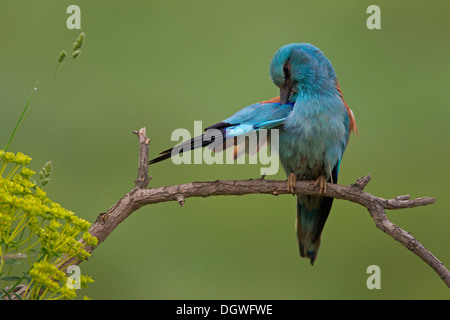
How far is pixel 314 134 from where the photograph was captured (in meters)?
1.44

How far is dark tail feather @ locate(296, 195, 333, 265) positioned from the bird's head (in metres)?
0.32

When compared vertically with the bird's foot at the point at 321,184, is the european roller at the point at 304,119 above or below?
above

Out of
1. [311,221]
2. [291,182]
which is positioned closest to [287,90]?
[291,182]

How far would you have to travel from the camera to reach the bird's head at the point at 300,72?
4.95ft

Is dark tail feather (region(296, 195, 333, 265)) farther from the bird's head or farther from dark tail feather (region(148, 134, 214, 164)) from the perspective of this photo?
dark tail feather (region(148, 134, 214, 164))

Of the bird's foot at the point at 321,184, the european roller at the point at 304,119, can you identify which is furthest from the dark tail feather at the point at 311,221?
the bird's foot at the point at 321,184

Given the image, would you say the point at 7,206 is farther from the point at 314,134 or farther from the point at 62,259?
the point at 314,134

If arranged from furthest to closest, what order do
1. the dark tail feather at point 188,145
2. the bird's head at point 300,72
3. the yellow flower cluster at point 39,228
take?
the bird's head at point 300,72, the dark tail feather at point 188,145, the yellow flower cluster at point 39,228

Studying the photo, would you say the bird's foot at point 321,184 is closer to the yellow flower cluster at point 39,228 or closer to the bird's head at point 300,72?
the bird's head at point 300,72

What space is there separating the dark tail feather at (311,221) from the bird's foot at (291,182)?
0.54ft

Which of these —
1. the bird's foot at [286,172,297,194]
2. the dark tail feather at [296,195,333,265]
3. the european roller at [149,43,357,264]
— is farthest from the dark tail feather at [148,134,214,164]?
the dark tail feather at [296,195,333,265]

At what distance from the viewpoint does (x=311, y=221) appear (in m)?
1.64

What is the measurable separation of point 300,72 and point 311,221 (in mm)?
457
